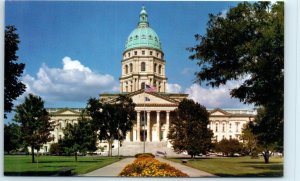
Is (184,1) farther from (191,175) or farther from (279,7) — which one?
(191,175)

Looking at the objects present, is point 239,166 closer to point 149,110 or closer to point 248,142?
point 248,142

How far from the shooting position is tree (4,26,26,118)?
11.1m

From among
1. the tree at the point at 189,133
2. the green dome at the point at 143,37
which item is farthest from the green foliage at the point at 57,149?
the green dome at the point at 143,37

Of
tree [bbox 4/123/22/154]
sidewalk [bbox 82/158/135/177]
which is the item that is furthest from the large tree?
tree [bbox 4/123/22/154]

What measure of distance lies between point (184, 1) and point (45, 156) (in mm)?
4137

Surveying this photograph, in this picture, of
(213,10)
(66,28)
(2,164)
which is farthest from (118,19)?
(2,164)

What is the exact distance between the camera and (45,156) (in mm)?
11594

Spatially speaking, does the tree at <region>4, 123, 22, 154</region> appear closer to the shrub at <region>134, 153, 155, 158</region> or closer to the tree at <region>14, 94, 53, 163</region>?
the tree at <region>14, 94, 53, 163</region>

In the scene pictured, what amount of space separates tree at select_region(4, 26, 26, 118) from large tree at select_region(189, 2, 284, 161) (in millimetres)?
3422

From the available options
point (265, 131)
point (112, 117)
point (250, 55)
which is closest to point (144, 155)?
point (112, 117)

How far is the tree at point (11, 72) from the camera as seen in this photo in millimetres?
11062

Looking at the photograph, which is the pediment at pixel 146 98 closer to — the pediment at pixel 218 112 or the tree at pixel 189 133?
the tree at pixel 189 133

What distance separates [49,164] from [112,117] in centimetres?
162

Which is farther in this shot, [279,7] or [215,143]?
[215,143]
